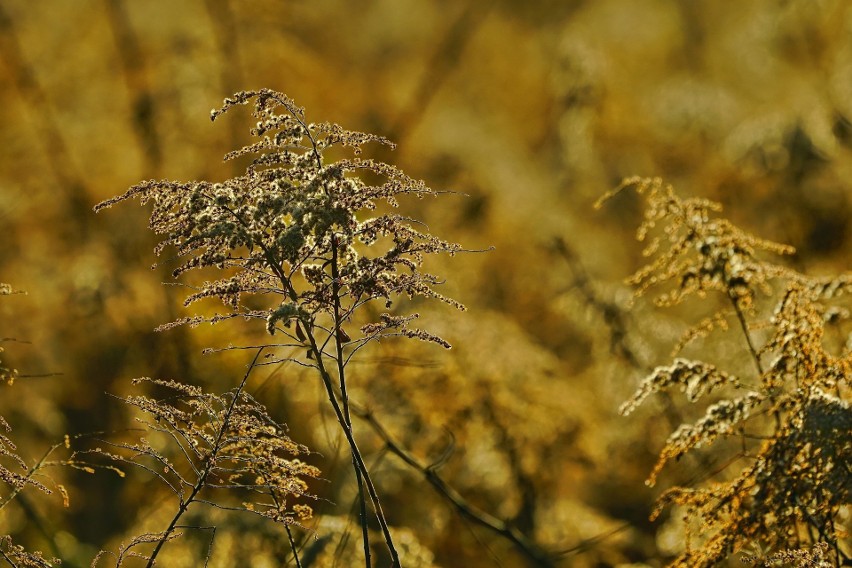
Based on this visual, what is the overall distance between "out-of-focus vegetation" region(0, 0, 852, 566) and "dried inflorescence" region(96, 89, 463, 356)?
90.5 inches

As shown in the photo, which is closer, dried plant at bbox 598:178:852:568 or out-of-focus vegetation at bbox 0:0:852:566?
dried plant at bbox 598:178:852:568

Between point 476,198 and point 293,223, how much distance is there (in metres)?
4.51

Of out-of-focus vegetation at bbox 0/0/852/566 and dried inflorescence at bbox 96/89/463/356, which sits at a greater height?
out-of-focus vegetation at bbox 0/0/852/566

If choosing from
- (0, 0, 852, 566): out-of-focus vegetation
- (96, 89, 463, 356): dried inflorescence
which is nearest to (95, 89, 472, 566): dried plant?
(96, 89, 463, 356): dried inflorescence

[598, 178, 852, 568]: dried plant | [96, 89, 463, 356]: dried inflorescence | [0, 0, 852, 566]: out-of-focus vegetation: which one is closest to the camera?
[96, 89, 463, 356]: dried inflorescence

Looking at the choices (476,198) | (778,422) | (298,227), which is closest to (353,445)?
(298,227)

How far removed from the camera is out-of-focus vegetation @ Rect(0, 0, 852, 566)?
4281 mm

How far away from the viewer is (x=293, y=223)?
1.43 m

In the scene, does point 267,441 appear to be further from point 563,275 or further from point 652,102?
point 652,102

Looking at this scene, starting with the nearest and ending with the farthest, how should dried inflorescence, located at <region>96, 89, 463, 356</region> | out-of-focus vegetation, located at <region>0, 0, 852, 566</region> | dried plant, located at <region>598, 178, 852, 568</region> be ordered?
dried inflorescence, located at <region>96, 89, 463, 356</region> → dried plant, located at <region>598, 178, 852, 568</region> → out-of-focus vegetation, located at <region>0, 0, 852, 566</region>

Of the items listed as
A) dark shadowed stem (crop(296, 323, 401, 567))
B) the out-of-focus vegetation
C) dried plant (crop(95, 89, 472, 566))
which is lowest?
dark shadowed stem (crop(296, 323, 401, 567))

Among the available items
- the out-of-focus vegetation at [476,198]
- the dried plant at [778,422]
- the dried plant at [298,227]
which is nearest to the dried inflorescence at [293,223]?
the dried plant at [298,227]

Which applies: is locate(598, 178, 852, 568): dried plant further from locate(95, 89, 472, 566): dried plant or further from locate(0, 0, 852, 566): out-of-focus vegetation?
locate(0, 0, 852, 566): out-of-focus vegetation

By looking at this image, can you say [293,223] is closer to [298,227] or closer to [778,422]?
[298,227]
